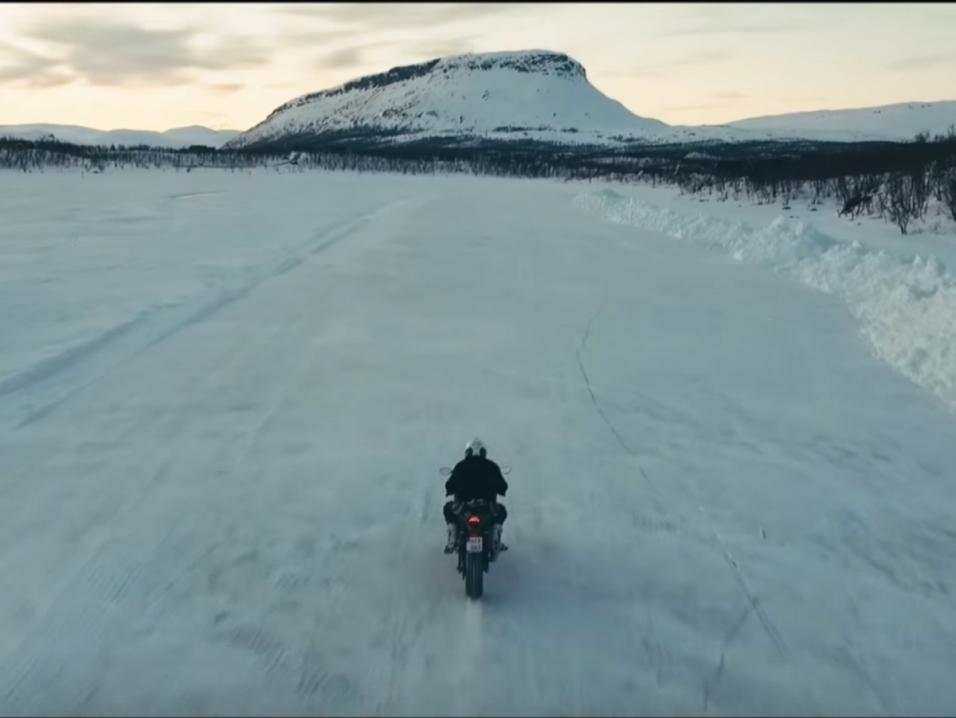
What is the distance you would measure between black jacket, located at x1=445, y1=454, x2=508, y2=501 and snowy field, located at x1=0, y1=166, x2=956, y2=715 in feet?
2.36

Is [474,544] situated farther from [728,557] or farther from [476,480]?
[728,557]

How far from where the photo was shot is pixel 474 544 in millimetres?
5699

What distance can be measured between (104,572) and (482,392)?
17.2ft

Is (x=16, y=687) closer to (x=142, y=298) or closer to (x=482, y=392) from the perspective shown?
(x=482, y=392)

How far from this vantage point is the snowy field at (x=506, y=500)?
5109 mm

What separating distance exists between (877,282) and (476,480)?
44.0ft

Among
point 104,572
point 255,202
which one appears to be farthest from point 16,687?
point 255,202

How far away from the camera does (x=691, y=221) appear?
2978 cm

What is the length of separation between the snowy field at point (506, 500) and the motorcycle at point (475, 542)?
0.60ft

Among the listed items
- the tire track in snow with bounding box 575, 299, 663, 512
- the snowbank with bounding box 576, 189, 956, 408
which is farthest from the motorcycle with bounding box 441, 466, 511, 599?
the snowbank with bounding box 576, 189, 956, 408

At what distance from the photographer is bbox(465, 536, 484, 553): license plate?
5.70 meters

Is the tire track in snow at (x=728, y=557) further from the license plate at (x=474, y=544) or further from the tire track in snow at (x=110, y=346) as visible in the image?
the tire track in snow at (x=110, y=346)

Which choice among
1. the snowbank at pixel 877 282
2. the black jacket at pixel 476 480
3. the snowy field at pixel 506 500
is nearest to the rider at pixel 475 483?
the black jacket at pixel 476 480

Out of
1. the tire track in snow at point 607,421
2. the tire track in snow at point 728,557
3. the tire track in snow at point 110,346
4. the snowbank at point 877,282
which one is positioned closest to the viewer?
the tire track in snow at point 728,557
